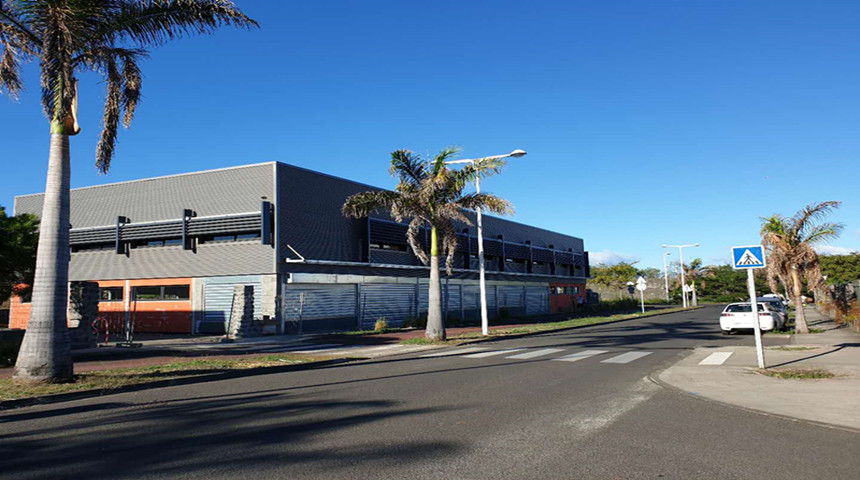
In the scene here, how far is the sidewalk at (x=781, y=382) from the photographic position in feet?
25.8

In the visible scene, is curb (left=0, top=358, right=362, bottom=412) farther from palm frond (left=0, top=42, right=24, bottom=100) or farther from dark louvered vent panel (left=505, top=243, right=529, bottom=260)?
dark louvered vent panel (left=505, top=243, right=529, bottom=260)

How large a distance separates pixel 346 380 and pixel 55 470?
642 cm

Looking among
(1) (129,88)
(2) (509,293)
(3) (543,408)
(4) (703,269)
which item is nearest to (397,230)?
(2) (509,293)

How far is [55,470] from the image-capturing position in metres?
5.38

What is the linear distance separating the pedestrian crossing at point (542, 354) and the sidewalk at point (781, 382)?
150cm

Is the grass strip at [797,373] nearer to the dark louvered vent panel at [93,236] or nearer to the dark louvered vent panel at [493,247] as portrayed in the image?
the dark louvered vent panel at [93,236]

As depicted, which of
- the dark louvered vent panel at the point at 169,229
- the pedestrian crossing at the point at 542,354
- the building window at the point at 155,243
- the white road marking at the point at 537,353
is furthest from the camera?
the building window at the point at 155,243

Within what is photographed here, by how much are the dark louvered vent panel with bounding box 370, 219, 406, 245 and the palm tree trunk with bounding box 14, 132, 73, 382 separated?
21605mm

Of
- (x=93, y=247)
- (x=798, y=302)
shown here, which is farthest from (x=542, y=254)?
(x=93, y=247)

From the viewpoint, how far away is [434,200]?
21562 mm

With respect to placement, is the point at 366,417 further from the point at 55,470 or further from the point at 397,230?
the point at 397,230

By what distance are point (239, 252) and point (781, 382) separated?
2350 cm

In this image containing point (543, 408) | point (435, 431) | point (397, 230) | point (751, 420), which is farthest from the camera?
point (397, 230)

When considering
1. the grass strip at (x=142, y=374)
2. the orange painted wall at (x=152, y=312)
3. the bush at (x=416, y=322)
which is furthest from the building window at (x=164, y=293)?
the grass strip at (x=142, y=374)
